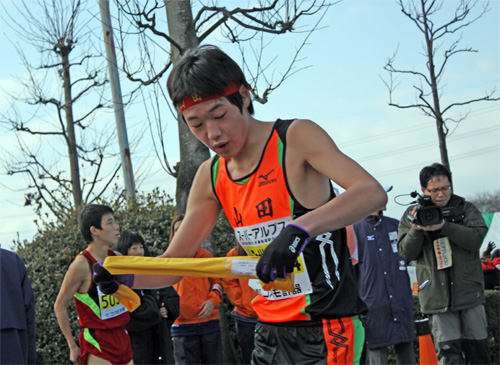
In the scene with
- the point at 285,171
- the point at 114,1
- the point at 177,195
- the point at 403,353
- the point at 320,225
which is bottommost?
the point at 403,353

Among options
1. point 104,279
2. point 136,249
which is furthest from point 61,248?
point 104,279

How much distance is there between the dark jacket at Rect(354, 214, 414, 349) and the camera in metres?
6.86

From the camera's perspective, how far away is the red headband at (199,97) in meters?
2.76

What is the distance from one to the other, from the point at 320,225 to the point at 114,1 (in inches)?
310

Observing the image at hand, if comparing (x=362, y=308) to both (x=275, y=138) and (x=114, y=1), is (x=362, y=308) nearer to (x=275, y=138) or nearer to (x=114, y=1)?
(x=275, y=138)

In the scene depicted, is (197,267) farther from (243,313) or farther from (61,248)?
(61,248)

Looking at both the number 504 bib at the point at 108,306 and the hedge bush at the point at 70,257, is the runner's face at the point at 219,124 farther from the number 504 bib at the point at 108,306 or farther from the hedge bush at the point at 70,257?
the hedge bush at the point at 70,257

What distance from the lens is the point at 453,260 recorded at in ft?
21.8

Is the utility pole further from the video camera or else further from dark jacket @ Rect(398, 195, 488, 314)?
the video camera

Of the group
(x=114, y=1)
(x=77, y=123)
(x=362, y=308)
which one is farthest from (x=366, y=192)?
(x=77, y=123)

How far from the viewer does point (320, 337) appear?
9.09 ft

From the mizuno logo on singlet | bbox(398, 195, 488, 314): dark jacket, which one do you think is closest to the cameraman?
bbox(398, 195, 488, 314): dark jacket

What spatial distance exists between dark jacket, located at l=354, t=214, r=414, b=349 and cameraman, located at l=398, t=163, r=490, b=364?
289 mm

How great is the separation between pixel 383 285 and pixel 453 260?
0.79 m
